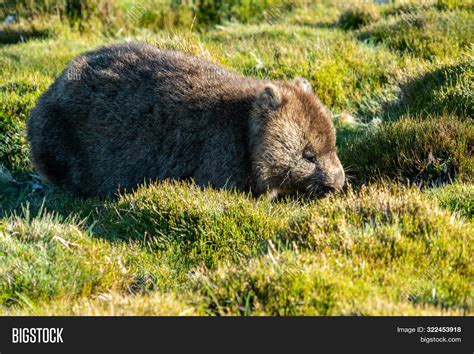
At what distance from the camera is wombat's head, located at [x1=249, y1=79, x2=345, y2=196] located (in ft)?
22.5

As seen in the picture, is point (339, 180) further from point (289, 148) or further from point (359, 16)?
point (359, 16)

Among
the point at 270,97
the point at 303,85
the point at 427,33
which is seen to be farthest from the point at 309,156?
the point at 427,33

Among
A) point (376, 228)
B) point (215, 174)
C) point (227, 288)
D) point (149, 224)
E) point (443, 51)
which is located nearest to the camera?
point (227, 288)

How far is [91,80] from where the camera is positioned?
294 inches

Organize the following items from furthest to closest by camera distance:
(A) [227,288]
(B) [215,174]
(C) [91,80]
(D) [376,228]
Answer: (C) [91,80]
(B) [215,174]
(D) [376,228]
(A) [227,288]

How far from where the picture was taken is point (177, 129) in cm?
702

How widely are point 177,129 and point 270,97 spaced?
976 mm

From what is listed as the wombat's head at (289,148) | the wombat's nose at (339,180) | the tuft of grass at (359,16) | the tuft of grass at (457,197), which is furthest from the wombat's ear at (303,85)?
the tuft of grass at (359,16)

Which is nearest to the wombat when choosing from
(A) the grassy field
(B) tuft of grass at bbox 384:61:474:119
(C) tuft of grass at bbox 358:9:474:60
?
(A) the grassy field

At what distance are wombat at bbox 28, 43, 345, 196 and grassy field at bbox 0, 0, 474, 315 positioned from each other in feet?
1.19

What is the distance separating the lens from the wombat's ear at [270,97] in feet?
22.4

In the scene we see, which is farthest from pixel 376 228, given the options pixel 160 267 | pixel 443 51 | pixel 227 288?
pixel 443 51
